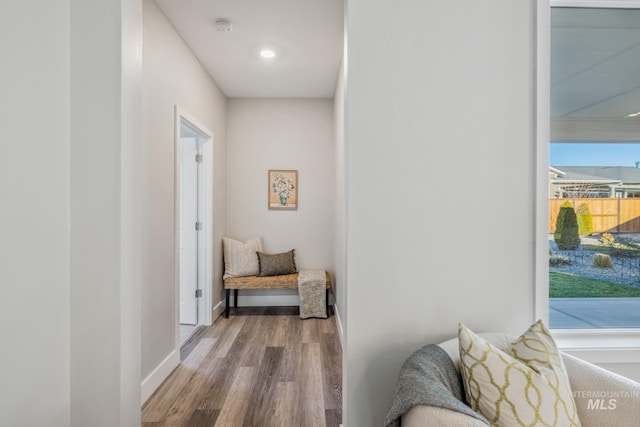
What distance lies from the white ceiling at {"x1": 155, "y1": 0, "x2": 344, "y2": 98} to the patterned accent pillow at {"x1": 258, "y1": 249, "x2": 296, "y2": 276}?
203 cm

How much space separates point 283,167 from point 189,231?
4.79 feet

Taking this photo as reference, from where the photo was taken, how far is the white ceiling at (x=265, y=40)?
253cm

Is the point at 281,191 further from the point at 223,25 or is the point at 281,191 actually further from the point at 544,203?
the point at 544,203

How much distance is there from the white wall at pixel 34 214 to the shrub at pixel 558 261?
7.57 ft

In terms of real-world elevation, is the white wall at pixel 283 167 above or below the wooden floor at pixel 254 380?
above

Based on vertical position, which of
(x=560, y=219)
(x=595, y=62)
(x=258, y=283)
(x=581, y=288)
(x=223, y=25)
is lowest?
(x=258, y=283)

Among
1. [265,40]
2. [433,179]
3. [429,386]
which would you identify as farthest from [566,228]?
[265,40]

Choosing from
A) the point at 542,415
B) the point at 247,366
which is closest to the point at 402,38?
the point at 542,415

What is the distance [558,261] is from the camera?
1.89 metres

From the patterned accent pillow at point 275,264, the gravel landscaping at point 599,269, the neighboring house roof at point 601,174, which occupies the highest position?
the neighboring house roof at point 601,174

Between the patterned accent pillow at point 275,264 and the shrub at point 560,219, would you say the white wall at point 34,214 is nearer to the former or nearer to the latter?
the shrub at point 560,219

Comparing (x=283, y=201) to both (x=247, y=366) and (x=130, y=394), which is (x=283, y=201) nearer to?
(x=247, y=366)

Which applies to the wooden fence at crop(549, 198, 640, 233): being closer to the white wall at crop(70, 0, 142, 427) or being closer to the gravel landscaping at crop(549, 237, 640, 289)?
the gravel landscaping at crop(549, 237, 640, 289)

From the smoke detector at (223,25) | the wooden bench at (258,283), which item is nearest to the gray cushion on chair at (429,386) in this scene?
the smoke detector at (223,25)
